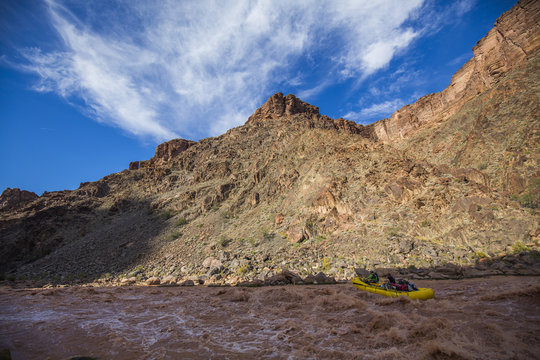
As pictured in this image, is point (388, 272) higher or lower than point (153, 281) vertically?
lower

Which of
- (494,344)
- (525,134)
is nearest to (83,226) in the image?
(494,344)

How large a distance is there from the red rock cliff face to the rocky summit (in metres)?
0.21

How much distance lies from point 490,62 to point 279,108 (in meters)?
39.8

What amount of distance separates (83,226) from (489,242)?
4866 centimetres

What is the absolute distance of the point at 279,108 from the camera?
57.5 m

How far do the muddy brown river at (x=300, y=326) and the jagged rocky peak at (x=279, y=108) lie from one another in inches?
Result: 1996

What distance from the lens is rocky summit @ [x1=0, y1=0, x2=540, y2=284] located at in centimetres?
1412

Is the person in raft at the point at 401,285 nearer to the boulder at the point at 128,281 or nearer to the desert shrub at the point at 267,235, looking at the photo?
the desert shrub at the point at 267,235

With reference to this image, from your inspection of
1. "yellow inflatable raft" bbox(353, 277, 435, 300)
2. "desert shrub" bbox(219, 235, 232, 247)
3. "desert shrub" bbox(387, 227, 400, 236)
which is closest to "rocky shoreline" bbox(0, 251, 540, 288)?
"yellow inflatable raft" bbox(353, 277, 435, 300)

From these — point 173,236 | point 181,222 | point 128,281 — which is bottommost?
point 128,281

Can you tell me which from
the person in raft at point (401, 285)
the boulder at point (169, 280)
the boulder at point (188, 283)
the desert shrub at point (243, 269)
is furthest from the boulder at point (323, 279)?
the boulder at point (169, 280)

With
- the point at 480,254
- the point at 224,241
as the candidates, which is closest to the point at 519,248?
the point at 480,254

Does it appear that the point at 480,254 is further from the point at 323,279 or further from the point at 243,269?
the point at 243,269

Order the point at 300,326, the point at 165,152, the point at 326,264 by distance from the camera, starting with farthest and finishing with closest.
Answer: the point at 165,152, the point at 326,264, the point at 300,326
